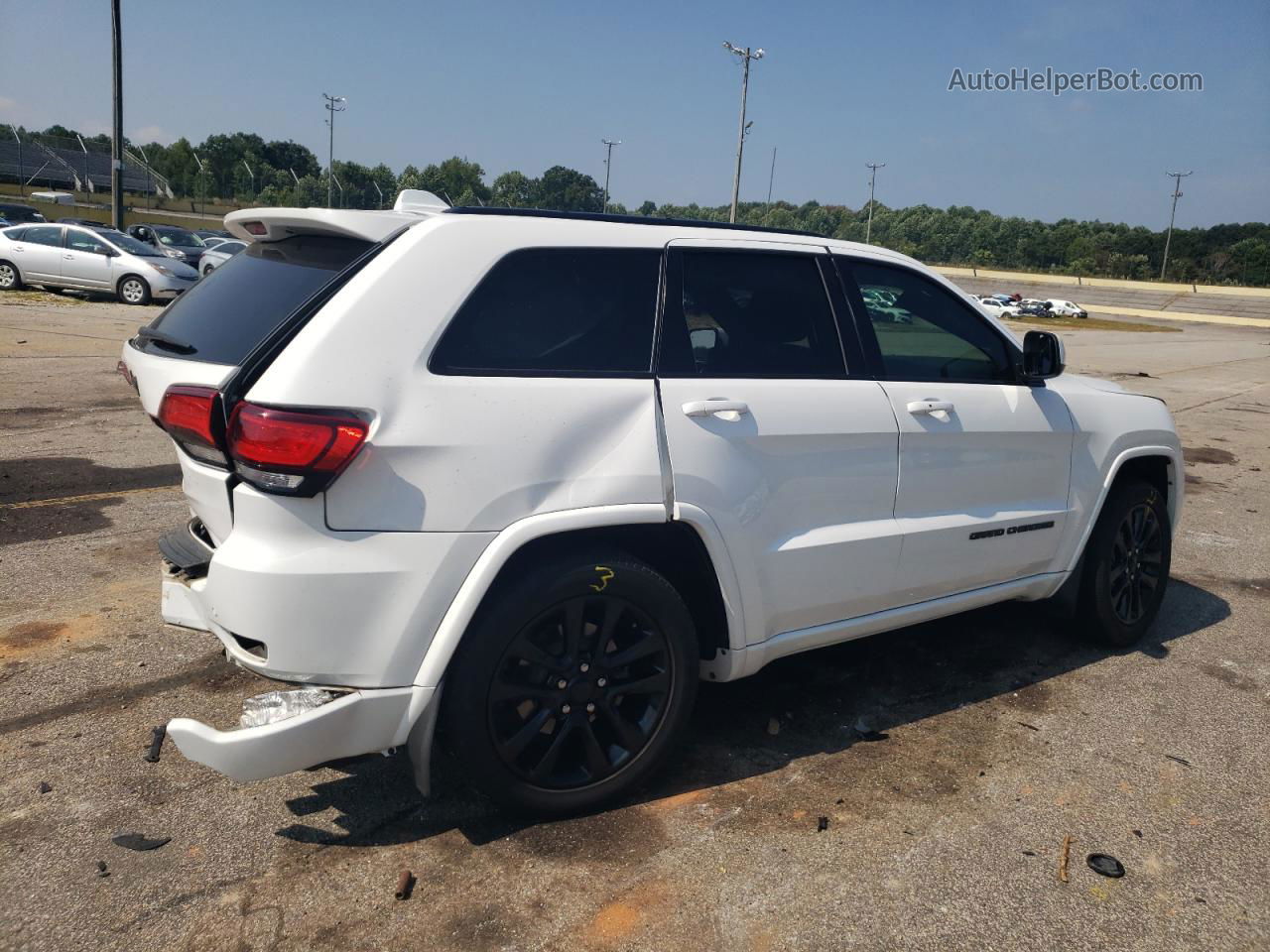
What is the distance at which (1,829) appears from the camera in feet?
9.86

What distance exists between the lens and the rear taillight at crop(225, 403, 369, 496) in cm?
262

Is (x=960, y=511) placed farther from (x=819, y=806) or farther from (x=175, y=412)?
(x=175, y=412)

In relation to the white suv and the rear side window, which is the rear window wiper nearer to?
the white suv

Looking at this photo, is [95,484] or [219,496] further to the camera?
[95,484]

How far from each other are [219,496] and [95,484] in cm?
472

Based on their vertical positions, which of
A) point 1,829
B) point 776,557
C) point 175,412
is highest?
point 175,412

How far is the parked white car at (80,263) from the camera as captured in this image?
2069 cm

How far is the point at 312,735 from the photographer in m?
2.71

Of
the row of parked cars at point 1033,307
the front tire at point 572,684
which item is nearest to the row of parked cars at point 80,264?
the front tire at point 572,684

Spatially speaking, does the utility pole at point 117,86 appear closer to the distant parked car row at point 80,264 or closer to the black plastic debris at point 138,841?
the distant parked car row at point 80,264

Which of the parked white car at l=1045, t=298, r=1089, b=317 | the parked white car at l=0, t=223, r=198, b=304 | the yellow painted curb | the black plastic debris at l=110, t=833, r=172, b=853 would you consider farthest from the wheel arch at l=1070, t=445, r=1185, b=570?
the yellow painted curb

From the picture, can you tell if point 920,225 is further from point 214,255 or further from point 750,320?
point 750,320

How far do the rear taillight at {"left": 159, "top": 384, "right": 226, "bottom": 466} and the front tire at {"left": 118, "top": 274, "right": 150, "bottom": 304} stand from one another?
66.4ft

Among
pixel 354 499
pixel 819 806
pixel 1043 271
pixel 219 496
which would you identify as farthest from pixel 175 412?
pixel 1043 271
